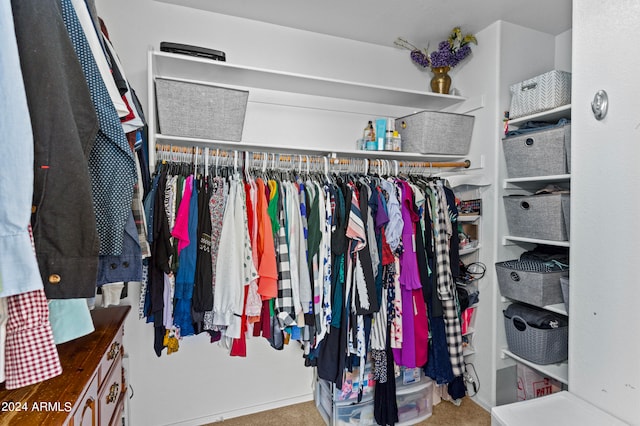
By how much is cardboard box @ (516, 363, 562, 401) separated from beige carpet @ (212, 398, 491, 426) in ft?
0.89

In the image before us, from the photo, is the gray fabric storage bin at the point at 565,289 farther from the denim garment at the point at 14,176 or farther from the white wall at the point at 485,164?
the denim garment at the point at 14,176

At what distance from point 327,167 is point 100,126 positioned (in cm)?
130

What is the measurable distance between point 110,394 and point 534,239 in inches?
85.7

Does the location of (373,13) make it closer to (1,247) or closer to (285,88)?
(285,88)

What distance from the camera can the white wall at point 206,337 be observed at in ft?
6.18

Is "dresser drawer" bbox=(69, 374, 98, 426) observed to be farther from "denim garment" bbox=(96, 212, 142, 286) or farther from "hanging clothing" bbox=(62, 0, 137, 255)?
"hanging clothing" bbox=(62, 0, 137, 255)

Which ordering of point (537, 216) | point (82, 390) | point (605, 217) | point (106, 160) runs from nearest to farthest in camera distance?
point (106, 160) → point (82, 390) → point (605, 217) → point (537, 216)

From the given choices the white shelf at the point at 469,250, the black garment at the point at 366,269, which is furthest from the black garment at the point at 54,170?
the white shelf at the point at 469,250

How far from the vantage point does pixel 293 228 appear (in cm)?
164

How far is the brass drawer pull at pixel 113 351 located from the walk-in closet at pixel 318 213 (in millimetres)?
19

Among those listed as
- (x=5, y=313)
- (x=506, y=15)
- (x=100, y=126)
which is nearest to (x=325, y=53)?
(x=506, y=15)

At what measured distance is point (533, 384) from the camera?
208 cm

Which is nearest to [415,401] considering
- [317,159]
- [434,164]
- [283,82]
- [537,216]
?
[537,216]

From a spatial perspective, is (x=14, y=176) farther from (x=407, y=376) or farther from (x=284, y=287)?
(x=407, y=376)
